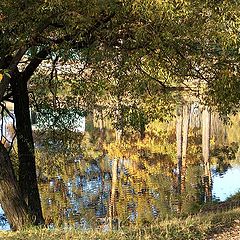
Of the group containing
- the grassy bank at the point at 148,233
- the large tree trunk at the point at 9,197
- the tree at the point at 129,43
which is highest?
the tree at the point at 129,43

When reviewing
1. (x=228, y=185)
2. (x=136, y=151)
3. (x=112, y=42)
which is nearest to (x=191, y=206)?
(x=228, y=185)

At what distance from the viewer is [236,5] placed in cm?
678

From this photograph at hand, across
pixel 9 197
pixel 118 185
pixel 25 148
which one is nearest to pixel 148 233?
pixel 9 197

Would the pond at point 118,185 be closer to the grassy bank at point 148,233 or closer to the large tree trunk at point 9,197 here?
the large tree trunk at point 9,197

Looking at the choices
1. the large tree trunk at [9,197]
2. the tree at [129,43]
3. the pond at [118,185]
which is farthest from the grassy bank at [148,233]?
A: the pond at [118,185]

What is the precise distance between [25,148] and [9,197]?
1702mm

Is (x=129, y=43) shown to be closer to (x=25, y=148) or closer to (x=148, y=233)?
(x=148, y=233)

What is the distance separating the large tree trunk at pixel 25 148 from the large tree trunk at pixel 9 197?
4.04ft

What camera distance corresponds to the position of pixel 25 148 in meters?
10.3

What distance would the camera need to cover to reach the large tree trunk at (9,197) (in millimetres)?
8711

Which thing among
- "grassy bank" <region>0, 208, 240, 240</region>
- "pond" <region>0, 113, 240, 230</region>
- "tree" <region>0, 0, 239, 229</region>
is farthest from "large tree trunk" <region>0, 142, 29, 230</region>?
"grassy bank" <region>0, 208, 240, 240</region>

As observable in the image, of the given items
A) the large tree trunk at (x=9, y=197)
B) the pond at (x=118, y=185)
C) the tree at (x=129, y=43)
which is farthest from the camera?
the pond at (x=118, y=185)

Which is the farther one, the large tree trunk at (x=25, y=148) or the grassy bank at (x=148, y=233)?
the large tree trunk at (x=25, y=148)

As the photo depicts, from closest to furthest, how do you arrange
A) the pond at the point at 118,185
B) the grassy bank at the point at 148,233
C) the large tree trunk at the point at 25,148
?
the grassy bank at the point at 148,233
the large tree trunk at the point at 25,148
the pond at the point at 118,185
